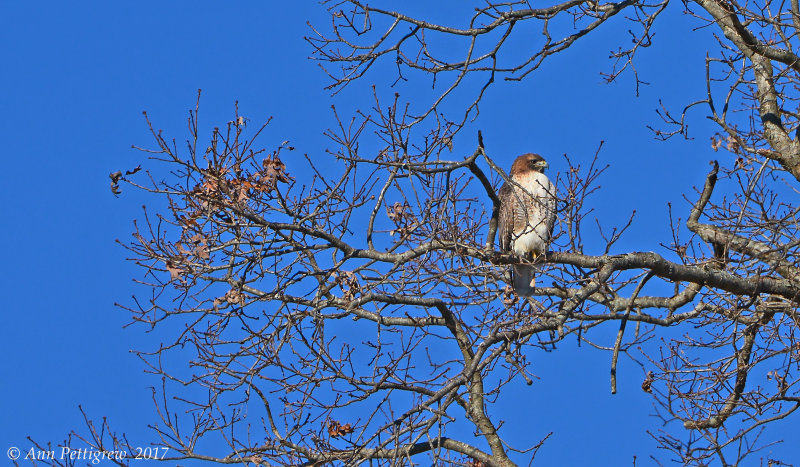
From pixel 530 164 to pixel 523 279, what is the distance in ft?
4.82

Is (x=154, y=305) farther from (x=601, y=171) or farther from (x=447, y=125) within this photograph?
(x=601, y=171)

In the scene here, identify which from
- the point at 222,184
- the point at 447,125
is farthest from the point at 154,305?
the point at 447,125

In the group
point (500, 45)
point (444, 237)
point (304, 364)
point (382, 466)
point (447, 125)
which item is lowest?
point (382, 466)

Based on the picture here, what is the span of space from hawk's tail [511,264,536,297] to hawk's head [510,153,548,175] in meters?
1.34

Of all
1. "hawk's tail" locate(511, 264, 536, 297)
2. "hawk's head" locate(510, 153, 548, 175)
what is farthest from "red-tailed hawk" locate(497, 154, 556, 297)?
"hawk's tail" locate(511, 264, 536, 297)

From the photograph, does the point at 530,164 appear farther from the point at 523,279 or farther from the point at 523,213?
the point at 523,279

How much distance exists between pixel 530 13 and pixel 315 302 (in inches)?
130

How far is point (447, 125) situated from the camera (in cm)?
665

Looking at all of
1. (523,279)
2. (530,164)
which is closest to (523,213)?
(530,164)

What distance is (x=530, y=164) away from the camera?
8562 millimetres

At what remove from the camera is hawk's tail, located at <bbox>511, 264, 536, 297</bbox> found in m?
7.45

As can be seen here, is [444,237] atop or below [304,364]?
atop

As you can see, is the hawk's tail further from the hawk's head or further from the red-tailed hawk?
the hawk's head

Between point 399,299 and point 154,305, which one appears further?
point 399,299
